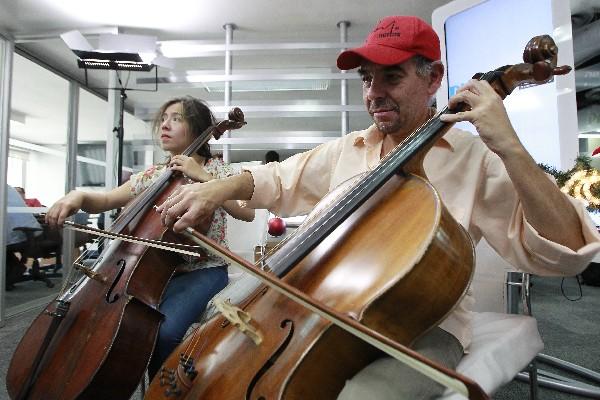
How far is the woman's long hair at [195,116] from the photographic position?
68.2 inches

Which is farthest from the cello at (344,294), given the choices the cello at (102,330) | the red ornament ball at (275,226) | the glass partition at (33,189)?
the glass partition at (33,189)

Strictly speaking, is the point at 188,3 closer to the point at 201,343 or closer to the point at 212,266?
the point at 212,266

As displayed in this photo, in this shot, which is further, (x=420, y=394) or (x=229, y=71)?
(x=229, y=71)

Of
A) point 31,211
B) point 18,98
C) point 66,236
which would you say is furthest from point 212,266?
point 18,98

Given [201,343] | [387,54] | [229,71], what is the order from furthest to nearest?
[229,71] < [387,54] < [201,343]

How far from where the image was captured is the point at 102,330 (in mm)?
1093

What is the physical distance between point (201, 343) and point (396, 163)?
0.49 meters

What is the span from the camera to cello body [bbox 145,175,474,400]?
0.58 metres

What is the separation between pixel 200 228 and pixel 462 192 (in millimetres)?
884

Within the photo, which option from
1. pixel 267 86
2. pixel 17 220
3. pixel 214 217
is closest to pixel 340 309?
pixel 214 217

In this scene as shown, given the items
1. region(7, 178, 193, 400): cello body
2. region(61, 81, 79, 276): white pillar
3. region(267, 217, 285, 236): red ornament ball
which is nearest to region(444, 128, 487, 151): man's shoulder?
region(7, 178, 193, 400): cello body

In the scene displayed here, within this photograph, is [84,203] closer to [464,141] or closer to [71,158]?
[464,141]

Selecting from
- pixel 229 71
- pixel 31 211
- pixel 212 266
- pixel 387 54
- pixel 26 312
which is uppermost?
pixel 229 71

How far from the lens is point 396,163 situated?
0.76m
